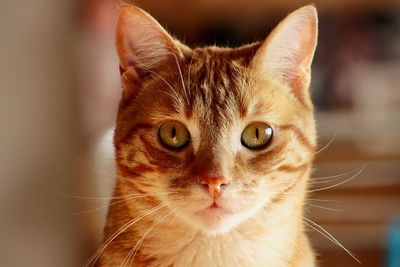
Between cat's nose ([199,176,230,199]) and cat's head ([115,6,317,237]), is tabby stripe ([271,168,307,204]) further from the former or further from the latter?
cat's nose ([199,176,230,199])

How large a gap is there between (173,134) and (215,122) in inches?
3.1

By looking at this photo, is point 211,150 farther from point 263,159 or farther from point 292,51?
point 292,51

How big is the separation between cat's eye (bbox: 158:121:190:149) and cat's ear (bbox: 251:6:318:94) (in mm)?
184

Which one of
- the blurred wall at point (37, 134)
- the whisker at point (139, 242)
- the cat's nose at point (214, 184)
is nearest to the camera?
the cat's nose at point (214, 184)

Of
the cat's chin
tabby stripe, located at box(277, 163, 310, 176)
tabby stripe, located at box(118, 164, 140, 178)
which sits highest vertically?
tabby stripe, located at box(118, 164, 140, 178)

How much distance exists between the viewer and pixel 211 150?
1.03 meters

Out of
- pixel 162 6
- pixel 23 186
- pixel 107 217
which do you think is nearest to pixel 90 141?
pixel 23 186

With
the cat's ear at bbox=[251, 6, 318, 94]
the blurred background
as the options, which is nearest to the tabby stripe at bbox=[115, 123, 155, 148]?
the cat's ear at bbox=[251, 6, 318, 94]

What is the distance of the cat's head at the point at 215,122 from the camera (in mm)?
1015

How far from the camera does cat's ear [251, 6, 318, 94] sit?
1.10 metres

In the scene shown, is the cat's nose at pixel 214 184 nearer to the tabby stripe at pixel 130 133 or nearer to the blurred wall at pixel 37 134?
the tabby stripe at pixel 130 133

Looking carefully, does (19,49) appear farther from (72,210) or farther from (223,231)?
(223,231)

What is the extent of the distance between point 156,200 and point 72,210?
1.49m

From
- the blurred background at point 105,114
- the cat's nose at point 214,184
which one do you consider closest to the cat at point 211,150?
the cat's nose at point 214,184
